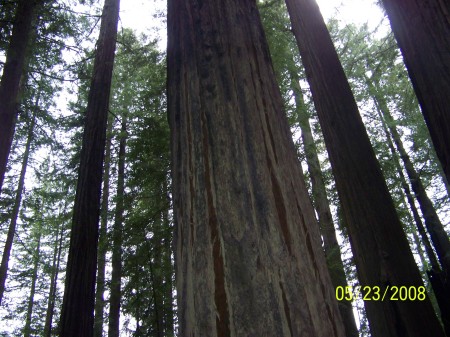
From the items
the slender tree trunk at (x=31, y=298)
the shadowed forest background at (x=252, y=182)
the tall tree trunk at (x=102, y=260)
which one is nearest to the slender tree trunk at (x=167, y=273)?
the shadowed forest background at (x=252, y=182)

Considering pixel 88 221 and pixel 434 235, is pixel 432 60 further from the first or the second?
pixel 434 235

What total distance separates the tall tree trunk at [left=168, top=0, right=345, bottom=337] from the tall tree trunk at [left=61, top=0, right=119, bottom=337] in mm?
4472

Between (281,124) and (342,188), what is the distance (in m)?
2.62

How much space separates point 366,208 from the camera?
3.23m

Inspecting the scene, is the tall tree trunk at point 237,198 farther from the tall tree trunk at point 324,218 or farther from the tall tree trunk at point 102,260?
the tall tree trunk at point 102,260

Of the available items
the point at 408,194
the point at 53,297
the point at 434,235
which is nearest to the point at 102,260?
the point at 53,297

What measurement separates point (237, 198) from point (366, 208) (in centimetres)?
268

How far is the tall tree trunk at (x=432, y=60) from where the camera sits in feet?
9.74

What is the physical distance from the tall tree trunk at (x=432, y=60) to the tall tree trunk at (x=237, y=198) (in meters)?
2.43

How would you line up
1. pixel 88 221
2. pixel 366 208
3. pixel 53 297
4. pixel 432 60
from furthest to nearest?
pixel 53 297, pixel 88 221, pixel 366 208, pixel 432 60

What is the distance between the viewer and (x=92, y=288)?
500cm

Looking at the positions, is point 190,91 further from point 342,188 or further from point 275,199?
point 342,188

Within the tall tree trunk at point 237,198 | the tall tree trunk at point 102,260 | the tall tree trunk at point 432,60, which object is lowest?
the tall tree trunk at point 237,198

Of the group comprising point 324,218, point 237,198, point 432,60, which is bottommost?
point 237,198
